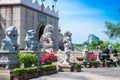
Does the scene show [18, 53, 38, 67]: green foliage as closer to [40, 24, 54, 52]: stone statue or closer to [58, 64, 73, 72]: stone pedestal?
[58, 64, 73, 72]: stone pedestal

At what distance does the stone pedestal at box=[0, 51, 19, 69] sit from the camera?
14.6 metres

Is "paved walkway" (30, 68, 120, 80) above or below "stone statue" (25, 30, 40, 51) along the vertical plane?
below

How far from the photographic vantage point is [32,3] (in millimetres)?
31125

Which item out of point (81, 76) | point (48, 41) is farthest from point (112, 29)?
point (81, 76)

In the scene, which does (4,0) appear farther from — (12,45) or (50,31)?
(12,45)

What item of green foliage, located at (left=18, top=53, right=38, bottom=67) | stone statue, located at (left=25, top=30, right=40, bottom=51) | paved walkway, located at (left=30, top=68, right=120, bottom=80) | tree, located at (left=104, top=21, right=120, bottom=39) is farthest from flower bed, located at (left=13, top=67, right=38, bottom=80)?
tree, located at (left=104, top=21, right=120, bottom=39)

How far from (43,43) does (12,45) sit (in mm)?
13829

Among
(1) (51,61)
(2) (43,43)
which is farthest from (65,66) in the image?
(2) (43,43)

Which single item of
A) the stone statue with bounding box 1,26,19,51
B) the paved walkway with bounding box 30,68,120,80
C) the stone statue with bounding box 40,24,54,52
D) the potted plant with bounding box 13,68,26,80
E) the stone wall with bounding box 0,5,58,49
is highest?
the stone wall with bounding box 0,5,58,49

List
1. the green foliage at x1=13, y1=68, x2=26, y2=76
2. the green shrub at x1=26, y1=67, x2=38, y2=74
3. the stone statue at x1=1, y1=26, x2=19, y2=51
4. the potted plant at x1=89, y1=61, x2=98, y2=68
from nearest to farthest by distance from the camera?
the green foliage at x1=13, y1=68, x2=26, y2=76
the green shrub at x1=26, y1=67, x2=38, y2=74
the stone statue at x1=1, y1=26, x2=19, y2=51
the potted plant at x1=89, y1=61, x2=98, y2=68

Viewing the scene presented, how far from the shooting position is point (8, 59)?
48.6 feet

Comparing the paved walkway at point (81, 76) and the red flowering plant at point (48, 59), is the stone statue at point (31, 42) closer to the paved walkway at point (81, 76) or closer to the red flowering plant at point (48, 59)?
the red flowering plant at point (48, 59)

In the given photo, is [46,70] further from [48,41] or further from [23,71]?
[48,41]

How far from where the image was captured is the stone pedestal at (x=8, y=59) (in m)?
14.6
